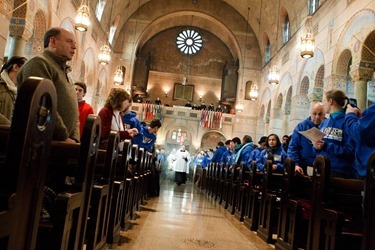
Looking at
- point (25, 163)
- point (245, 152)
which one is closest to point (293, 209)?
point (25, 163)

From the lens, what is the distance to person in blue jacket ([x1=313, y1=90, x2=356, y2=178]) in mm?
3698

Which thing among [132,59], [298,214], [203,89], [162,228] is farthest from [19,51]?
[203,89]

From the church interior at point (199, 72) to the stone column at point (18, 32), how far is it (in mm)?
32

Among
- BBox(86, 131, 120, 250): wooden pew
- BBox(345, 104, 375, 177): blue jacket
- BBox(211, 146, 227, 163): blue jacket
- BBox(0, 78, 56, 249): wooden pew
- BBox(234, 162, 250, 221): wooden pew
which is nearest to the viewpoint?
BBox(0, 78, 56, 249): wooden pew

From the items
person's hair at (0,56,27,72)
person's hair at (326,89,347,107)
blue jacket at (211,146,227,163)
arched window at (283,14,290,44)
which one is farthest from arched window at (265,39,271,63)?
person's hair at (0,56,27,72)

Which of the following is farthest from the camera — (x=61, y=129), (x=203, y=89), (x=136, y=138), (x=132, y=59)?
(x=203, y=89)

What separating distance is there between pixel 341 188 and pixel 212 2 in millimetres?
22270

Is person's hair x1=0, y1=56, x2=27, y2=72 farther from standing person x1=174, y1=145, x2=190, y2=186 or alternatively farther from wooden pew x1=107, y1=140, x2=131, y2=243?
standing person x1=174, y1=145, x2=190, y2=186

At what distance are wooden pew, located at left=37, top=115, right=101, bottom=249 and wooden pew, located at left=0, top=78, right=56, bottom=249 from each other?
1.30 feet

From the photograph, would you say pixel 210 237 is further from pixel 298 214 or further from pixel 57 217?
pixel 57 217

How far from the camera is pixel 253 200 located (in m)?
5.87

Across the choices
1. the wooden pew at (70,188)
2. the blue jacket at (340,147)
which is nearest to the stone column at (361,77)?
the blue jacket at (340,147)

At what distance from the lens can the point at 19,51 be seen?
32.6 feet

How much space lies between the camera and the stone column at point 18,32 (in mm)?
9758
